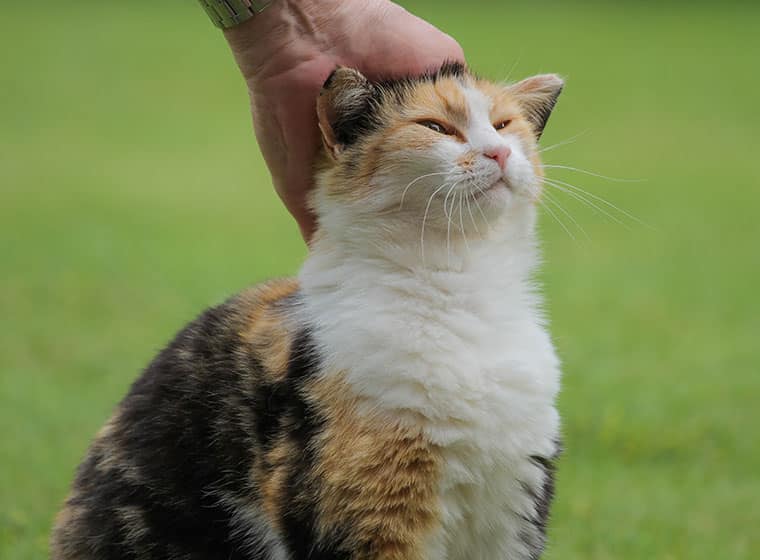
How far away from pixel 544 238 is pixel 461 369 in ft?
7.61

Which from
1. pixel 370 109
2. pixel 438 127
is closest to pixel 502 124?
pixel 438 127

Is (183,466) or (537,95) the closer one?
(183,466)

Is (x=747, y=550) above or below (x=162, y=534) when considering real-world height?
below

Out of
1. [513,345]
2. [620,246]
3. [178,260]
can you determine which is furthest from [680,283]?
[513,345]

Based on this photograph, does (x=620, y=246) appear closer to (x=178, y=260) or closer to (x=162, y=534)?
(x=178, y=260)

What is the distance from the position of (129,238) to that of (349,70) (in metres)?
4.24

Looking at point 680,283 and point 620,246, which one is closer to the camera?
point 680,283

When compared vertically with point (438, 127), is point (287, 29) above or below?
above

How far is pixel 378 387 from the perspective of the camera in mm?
2041

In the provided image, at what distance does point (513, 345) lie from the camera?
216cm

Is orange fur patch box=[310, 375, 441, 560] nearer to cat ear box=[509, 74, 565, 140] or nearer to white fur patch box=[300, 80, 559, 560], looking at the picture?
white fur patch box=[300, 80, 559, 560]

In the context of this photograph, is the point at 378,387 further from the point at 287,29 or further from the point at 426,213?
the point at 287,29

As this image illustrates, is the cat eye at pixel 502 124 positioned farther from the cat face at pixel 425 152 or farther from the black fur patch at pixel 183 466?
the black fur patch at pixel 183 466

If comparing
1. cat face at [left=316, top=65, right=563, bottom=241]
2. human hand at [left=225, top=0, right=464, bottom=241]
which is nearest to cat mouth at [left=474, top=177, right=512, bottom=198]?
cat face at [left=316, top=65, right=563, bottom=241]
